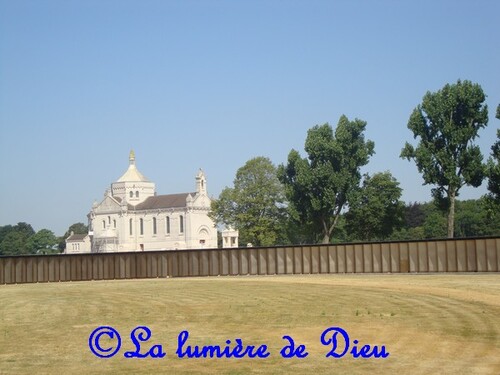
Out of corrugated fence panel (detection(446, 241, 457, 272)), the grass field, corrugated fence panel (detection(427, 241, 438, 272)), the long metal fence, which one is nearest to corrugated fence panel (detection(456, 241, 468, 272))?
corrugated fence panel (detection(446, 241, 457, 272))

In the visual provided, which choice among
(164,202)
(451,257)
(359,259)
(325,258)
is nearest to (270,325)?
(451,257)

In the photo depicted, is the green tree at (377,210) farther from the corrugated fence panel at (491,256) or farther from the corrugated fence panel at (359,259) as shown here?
the corrugated fence panel at (491,256)

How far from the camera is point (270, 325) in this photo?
74.1 feet

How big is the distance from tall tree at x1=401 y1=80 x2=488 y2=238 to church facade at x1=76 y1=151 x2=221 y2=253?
102523 mm

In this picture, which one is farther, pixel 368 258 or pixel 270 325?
pixel 368 258

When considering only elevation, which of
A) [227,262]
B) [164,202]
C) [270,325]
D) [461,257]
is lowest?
[270,325]

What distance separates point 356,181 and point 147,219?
99.9 metres

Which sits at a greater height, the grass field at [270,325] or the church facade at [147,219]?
the church facade at [147,219]

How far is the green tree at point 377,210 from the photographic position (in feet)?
309

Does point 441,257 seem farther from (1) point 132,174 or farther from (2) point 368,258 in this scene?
(1) point 132,174

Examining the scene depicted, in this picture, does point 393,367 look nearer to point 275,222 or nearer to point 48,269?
point 48,269

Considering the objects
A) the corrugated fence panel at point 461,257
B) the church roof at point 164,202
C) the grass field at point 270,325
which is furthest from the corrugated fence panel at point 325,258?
the church roof at point 164,202

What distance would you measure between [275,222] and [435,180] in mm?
32648

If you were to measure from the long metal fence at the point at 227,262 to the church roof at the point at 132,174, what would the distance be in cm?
13428
